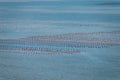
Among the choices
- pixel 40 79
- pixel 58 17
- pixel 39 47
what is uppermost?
pixel 58 17

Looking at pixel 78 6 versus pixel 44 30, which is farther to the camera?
pixel 78 6

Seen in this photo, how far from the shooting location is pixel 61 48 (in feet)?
11.7

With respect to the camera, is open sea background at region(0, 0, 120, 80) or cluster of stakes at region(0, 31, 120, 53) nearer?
open sea background at region(0, 0, 120, 80)

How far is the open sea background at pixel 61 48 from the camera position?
293cm

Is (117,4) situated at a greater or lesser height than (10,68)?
greater

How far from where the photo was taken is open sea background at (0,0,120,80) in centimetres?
293

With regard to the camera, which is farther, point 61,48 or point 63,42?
point 63,42

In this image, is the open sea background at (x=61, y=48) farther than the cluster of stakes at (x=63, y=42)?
No

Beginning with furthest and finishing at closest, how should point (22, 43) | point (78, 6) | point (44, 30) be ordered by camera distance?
point (78, 6), point (44, 30), point (22, 43)

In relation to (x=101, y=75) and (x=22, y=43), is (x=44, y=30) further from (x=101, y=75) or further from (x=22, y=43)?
(x=101, y=75)

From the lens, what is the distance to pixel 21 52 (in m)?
3.48

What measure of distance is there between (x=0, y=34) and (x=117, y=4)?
4.75ft

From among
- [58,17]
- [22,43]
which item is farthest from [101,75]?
[58,17]

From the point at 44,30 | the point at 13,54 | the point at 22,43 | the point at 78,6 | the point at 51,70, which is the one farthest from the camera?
the point at 78,6
